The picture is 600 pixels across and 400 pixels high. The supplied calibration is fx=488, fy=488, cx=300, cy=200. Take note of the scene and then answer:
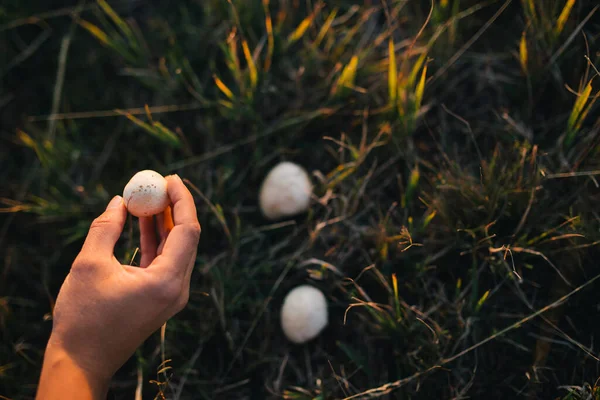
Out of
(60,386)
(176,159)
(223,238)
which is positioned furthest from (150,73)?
(60,386)

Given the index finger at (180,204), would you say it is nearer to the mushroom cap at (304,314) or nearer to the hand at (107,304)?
the hand at (107,304)

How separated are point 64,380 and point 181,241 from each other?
14.7 inches

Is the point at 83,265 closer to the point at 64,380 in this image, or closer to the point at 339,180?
the point at 64,380

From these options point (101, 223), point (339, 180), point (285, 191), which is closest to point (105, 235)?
point (101, 223)

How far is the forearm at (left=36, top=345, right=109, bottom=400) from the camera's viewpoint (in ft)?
3.34

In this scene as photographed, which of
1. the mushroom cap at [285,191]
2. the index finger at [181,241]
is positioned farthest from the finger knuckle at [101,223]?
the mushroom cap at [285,191]

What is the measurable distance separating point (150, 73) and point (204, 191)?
1.56ft

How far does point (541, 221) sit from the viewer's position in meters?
1.35

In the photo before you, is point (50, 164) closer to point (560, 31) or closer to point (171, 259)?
point (171, 259)

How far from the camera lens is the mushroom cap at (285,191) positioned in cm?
148

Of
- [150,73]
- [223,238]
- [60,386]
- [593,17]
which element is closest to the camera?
[60,386]

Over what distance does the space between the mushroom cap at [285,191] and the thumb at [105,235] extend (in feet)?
1.60

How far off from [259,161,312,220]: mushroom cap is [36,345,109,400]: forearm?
681 mm

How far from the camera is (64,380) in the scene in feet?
3.36
